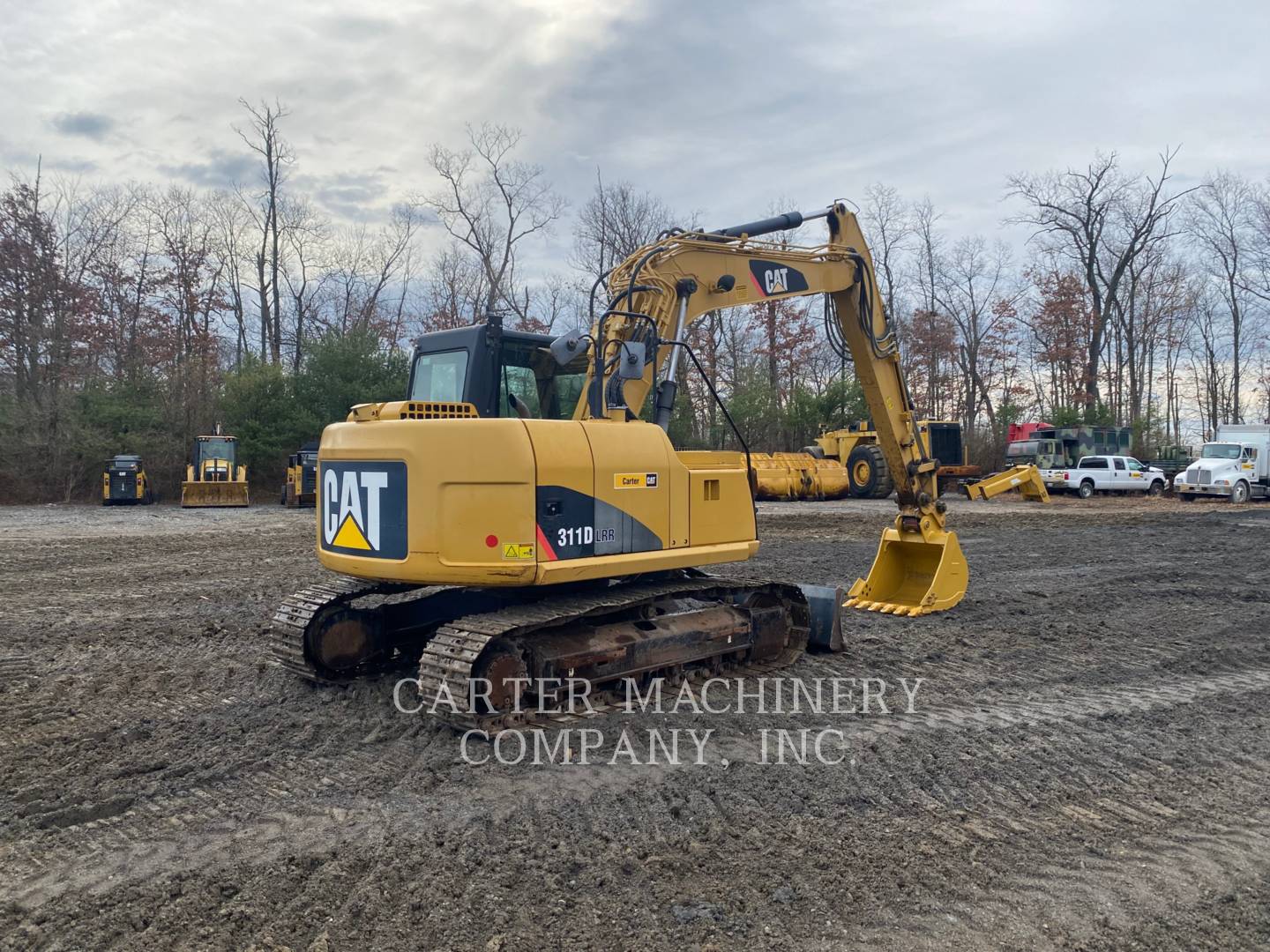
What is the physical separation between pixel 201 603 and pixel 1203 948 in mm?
9429

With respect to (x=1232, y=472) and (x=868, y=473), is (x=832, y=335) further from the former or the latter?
(x=1232, y=472)

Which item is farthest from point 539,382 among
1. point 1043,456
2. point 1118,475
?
point 1043,456

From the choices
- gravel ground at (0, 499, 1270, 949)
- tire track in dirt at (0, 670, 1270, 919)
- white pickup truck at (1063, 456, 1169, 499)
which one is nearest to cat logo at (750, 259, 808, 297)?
gravel ground at (0, 499, 1270, 949)

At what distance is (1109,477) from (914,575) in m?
23.9

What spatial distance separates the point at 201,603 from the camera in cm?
993

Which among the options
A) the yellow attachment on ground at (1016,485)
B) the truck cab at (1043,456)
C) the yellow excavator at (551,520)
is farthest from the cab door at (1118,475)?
the yellow excavator at (551,520)

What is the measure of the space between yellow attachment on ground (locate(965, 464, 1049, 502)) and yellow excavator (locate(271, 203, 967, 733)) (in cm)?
2062

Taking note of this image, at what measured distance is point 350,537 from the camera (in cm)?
579

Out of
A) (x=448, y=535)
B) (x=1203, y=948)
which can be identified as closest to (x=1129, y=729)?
(x=1203, y=948)

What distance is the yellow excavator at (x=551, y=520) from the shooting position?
17.4 ft

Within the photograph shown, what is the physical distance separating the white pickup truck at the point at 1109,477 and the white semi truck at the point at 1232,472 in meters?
1.03

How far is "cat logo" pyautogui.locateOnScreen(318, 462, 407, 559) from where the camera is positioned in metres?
5.45

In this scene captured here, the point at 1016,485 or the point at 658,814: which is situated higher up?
the point at 1016,485

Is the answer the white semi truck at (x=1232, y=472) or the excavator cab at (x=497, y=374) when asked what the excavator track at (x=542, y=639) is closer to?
the excavator cab at (x=497, y=374)
